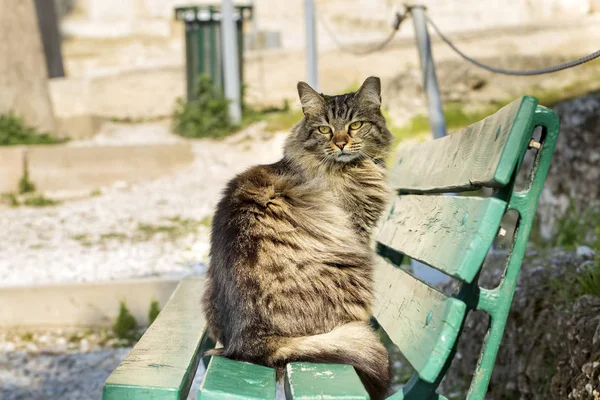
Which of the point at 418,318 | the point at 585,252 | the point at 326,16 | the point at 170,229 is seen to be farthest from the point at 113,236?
the point at 326,16

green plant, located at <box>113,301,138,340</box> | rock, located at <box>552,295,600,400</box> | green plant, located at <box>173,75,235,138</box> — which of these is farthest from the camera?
green plant, located at <box>173,75,235,138</box>

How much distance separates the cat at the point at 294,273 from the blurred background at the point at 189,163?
724mm

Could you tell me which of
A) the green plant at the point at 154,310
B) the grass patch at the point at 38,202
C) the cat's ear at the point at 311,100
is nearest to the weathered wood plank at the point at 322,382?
the cat's ear at the point at 311,100

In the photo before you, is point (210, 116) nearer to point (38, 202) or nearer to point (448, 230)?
point (38, 202)

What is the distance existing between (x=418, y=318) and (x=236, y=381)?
0.46 meters

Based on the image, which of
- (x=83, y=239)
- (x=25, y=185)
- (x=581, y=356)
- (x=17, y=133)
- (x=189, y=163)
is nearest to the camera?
(x=581, y=356)

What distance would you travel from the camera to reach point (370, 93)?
7.75ft

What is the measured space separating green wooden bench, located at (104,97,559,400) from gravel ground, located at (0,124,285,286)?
260 centimetres

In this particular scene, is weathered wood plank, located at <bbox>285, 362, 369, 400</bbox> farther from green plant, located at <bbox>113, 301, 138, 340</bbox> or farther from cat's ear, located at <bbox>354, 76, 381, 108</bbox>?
green plant, located at <bbox>113, 301, 138, 340</bbox>

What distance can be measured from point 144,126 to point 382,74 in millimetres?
3488

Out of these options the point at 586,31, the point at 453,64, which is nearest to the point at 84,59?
the point at 453,64

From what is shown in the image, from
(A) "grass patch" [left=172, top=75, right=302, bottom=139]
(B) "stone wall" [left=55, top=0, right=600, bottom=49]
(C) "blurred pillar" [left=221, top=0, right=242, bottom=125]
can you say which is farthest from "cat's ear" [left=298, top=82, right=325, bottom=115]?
(B) "stone wall" [left=55, top=0, right=600, bottom=49]

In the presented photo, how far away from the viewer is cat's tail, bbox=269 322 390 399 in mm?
1629

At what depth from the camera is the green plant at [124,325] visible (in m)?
3.76
